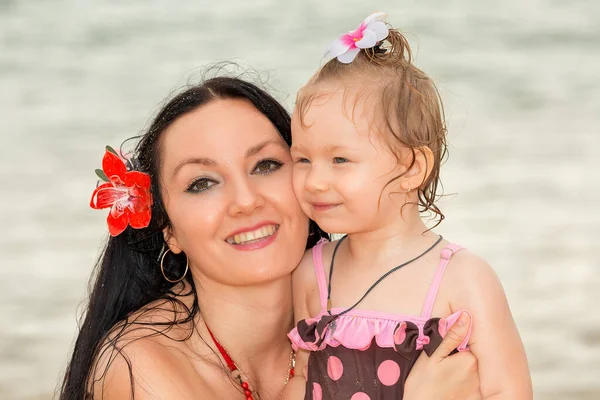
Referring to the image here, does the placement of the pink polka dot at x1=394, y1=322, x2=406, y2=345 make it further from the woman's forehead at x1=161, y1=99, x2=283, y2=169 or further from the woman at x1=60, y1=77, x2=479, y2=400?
the woman's forehead at x1=161, y1=99, x2=283, y2=169

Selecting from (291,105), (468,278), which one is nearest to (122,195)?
(468,278)

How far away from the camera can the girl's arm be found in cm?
311

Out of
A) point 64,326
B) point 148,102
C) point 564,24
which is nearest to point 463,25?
point 564,24

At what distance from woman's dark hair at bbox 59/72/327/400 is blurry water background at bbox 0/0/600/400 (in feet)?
5.92

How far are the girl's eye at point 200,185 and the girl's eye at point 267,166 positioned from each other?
0.17m

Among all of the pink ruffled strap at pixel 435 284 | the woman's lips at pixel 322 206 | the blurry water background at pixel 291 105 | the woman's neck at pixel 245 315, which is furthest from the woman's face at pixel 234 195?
the blurry water background at pixel 291 105

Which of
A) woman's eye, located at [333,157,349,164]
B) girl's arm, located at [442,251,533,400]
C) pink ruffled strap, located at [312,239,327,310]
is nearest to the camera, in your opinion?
girl's arm, located at [442,251,533,400]

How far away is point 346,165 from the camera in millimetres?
3209

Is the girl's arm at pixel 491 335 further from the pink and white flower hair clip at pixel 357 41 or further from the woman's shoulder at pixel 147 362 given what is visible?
the woman's shoulder at pixel 147 362

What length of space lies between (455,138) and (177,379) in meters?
6.62

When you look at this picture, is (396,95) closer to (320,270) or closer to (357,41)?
(357,41)

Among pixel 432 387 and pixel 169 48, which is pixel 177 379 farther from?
pixel 169 48

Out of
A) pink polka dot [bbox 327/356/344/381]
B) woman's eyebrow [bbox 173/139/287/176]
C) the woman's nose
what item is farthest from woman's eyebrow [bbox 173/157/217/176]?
pink polka dot [bbox 327/356/344/381]

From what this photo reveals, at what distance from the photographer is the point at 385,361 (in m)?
3.24
